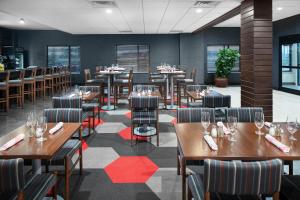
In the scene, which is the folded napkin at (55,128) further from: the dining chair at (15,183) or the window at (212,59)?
the window at (212,59)

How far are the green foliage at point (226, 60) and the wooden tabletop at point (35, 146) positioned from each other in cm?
1183

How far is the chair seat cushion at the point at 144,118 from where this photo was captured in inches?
189

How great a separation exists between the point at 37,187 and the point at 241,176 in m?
1.48

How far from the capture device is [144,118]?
193 inches

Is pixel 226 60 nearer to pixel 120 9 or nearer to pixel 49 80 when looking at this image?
pixel 120 9

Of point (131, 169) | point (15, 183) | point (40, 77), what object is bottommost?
point (131, 169)

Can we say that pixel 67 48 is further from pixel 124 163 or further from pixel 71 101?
pixel 124 163

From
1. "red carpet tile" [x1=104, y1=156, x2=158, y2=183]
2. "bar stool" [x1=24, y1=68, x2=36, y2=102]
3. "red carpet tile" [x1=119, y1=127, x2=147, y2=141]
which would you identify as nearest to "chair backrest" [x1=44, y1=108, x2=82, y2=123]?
"red carpet tile" [x1=104, y1=156, x2=158, y2=183]

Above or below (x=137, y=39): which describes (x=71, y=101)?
below

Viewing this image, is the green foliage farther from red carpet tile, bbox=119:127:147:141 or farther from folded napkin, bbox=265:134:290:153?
folded napkin, bbox=265:134:290:153

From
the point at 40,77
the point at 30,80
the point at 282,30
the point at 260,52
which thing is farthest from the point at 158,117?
the point at 282,30

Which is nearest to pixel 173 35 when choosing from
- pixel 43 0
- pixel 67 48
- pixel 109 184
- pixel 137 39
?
pixel 137 39

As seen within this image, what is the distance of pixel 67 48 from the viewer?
1548cm

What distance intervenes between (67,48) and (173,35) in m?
5.43
